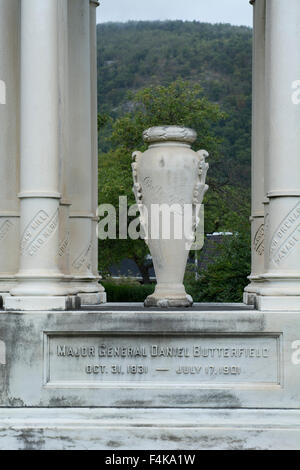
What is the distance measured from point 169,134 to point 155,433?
22.6 feet

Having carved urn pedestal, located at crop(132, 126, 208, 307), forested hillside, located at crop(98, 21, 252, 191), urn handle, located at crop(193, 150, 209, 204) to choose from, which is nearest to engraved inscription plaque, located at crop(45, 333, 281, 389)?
carved urn pedestal, located at crop(132, 126, 208, 307)

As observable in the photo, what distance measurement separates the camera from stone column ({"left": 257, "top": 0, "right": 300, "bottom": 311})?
15195 mm

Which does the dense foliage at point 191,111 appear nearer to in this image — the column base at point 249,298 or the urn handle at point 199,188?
the column base at point 249,298

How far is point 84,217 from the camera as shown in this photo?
825 inches

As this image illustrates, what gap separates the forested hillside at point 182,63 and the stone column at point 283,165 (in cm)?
6726

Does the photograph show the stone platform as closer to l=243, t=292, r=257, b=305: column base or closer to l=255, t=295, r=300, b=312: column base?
l=255, t=295, r=300, b=312: column base

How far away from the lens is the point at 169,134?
17.6m

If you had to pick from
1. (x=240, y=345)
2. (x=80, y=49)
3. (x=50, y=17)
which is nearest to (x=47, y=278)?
(x=240, y=345)

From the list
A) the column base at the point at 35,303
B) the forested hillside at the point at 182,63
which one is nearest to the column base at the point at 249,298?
the column base at the point at 35,303

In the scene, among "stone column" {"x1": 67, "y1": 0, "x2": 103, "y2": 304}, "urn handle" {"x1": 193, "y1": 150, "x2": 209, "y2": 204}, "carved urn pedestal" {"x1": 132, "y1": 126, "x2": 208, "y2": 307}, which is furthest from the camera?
"stone column" {"x1": 67, "y1": 0, "x2": 103, "y2": 304}

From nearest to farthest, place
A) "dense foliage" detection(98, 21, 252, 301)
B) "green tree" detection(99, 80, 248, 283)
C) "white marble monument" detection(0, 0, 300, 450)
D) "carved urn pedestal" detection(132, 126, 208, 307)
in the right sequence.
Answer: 1. "white marble monument" detection(0, 0, 300, 450)
2. "carved urn pedestal" detection(132, 126, 208, 307)
3. "dense foliage" detection(98, 21, 252, 301)
4. "green tree" detection(99, 80, 248, 283)

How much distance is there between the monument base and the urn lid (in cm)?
649
